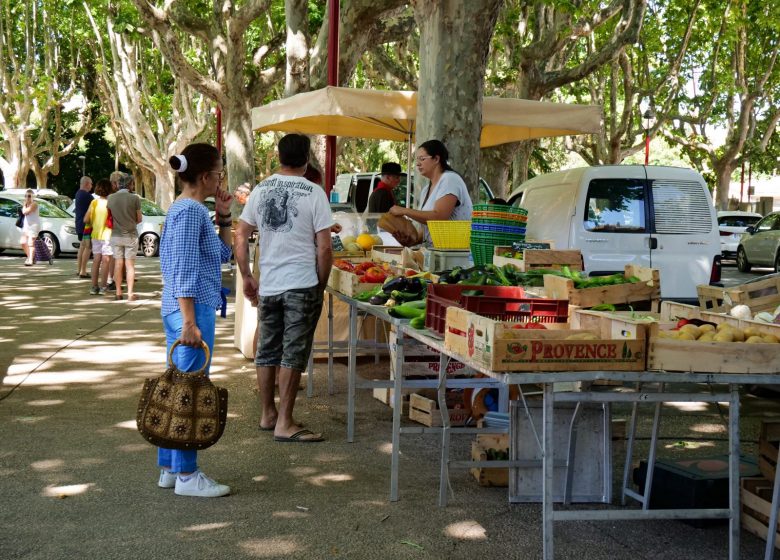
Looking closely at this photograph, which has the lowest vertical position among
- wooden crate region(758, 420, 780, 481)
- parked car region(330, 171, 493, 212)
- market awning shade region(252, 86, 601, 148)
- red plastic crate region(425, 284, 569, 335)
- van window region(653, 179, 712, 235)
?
wooden crate region(758, 420, 780, 481)

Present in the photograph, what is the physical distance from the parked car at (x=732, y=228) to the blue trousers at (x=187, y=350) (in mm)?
28058

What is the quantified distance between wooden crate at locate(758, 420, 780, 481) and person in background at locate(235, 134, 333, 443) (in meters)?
2.96

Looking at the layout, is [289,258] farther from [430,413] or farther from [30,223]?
[30,223]

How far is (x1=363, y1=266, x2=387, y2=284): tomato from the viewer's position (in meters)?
7.32

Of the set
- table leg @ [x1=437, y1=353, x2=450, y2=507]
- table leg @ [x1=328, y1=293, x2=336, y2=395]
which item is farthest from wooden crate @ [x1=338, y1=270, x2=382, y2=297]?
table leg @ [x1=437, y1=353, x2=450, y2=507]

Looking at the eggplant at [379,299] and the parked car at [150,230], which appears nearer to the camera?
the eggplant at [379,299]

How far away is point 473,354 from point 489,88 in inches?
1023

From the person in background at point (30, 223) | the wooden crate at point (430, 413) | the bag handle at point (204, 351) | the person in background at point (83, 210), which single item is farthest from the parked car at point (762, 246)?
the bag handle at point (204, 351)

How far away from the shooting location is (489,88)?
29.5m

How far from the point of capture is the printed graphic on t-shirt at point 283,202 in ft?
21.7

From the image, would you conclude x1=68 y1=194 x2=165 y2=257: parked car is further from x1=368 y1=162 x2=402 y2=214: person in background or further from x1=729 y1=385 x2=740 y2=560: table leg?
x1=729 y1=385 x2=740 y2=560: table leg

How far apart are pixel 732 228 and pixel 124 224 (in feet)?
74.8

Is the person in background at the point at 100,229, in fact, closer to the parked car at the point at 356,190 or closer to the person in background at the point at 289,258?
the parked car at the point at 356,190

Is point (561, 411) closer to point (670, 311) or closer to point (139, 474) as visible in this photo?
point (670, 311)
